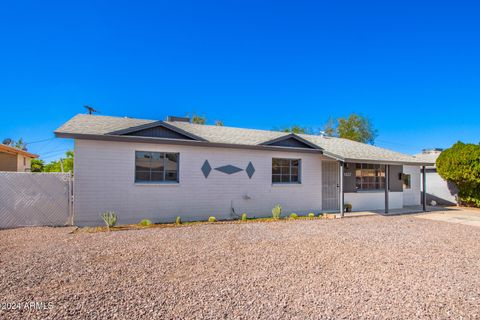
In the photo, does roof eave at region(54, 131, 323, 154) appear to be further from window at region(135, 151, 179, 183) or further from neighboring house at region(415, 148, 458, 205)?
neighboring house at region(415, 148, 458, 205)

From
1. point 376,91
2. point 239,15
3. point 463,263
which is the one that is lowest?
point 463,263

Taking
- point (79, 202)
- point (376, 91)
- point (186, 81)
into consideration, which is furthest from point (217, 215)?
point (376, 91)

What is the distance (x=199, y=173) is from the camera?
1009 centimetres

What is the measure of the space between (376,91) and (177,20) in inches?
684

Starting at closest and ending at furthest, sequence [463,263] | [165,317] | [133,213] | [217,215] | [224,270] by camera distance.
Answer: [165,317], [224,270], [463,263], [133,213], [217,215]

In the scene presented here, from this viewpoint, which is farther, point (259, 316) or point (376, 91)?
point (376, 91)

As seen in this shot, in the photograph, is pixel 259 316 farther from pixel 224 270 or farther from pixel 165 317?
pixel 224 270

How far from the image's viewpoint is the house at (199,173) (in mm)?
8742

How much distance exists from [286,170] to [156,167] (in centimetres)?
562

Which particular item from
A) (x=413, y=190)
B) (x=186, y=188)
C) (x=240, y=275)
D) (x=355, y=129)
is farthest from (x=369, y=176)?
(x=355, y=129)

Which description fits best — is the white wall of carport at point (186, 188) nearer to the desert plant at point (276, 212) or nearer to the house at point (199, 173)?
the house at point (199, 173)

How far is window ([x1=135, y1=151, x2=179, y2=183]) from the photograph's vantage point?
371 inches

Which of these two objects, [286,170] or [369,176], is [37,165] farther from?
[369,176]

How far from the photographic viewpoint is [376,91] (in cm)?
2234
